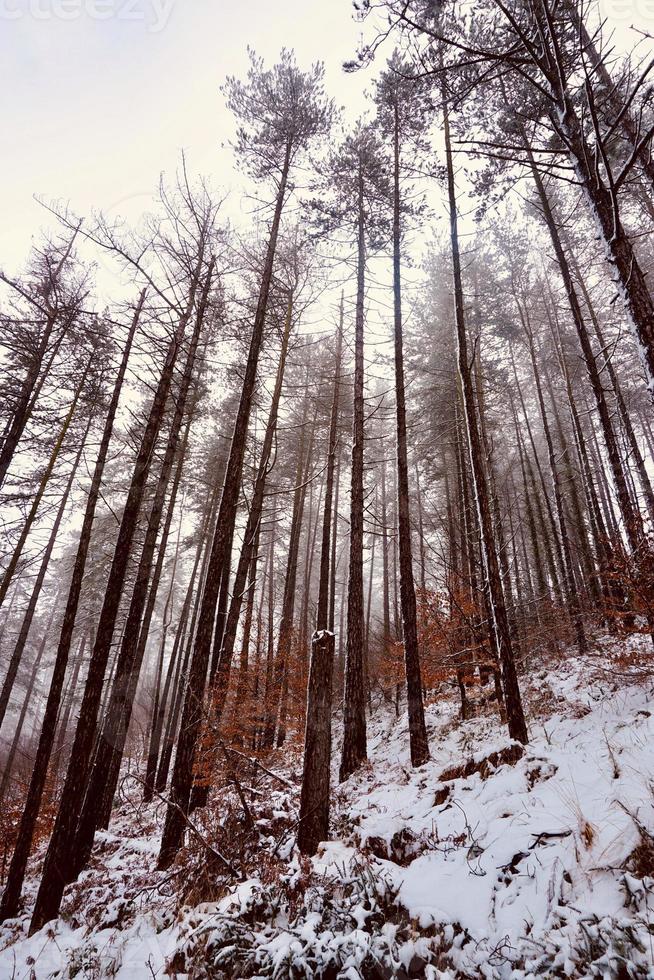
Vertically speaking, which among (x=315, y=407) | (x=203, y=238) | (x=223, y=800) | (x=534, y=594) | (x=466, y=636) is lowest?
(x=223, y=800)

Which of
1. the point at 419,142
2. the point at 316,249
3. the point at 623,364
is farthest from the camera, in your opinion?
the point at 623,364

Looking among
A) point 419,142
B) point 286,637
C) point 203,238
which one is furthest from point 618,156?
point 286,637

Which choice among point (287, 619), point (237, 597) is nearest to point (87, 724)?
point (237, 597)

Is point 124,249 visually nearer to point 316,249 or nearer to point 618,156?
point 316,249

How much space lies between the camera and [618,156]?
10195 mm

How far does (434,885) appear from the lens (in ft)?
10.2

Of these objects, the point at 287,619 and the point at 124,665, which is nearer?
the point at 124,665

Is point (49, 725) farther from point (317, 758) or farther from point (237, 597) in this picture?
point (317, 758)

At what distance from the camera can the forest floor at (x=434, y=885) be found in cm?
246

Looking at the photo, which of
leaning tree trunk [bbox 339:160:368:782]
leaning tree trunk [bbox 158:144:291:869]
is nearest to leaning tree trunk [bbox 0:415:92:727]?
leaning tree trunk [bbox 158:144:291:869]

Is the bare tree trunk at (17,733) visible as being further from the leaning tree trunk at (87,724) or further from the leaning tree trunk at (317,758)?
the leaning tree trunk at (317,758)

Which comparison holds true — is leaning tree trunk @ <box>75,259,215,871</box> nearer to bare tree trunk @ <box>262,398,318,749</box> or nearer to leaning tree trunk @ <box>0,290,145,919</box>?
leaning tree trunk @ <box>0,290,145,919</box>

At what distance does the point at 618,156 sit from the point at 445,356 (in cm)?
767

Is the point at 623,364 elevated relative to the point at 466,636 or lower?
elevated
